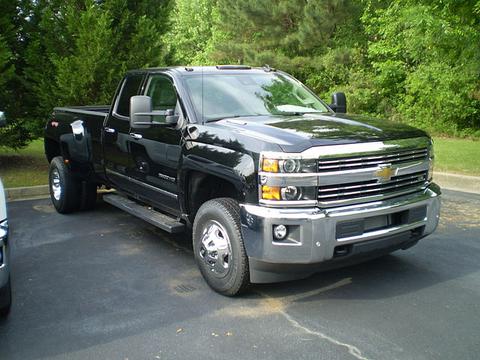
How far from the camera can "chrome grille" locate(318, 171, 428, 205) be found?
12.9 ft

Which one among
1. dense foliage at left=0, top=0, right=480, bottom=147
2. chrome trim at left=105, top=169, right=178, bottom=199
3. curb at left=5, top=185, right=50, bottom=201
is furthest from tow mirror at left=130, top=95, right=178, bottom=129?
dense foliage at left=0, top=0, right=480, bottom=147

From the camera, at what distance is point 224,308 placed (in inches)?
165

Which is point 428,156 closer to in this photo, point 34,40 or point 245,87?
point 245,87

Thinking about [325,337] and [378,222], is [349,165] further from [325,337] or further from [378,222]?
[325,337]

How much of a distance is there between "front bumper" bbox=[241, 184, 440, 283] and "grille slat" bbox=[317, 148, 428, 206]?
0.07m

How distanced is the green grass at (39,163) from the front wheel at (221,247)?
18.6 feet

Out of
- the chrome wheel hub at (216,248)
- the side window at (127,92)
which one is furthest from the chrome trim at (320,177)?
the side window at (127,92)

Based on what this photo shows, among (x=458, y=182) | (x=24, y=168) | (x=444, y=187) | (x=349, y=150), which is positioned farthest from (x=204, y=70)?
(x=24, y=168)

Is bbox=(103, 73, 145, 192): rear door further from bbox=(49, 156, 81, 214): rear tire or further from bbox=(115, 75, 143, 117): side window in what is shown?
bbox=(49, 156, 81, 214): rear tire

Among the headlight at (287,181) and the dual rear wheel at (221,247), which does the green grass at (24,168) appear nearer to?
the dual rear wheel at (221,247)

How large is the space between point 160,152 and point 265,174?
65.5 inches

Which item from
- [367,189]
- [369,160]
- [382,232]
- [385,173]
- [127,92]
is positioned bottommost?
[382,232]

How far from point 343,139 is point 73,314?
250 cm

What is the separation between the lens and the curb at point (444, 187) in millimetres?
8602
